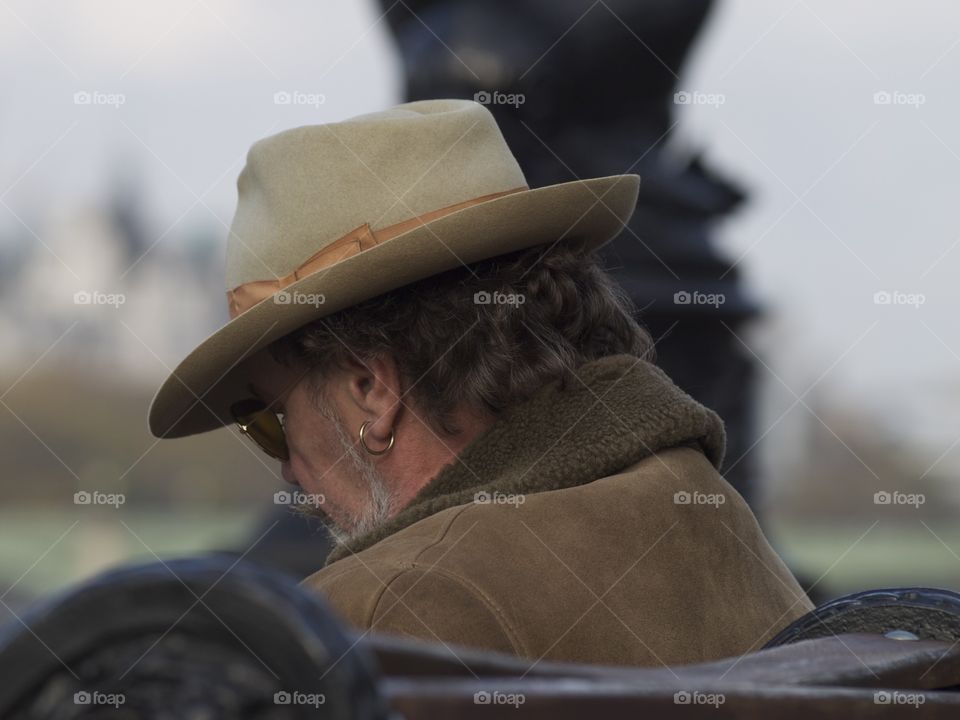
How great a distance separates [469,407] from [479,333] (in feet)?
0.40

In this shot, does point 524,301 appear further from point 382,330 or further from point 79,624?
point 79,624

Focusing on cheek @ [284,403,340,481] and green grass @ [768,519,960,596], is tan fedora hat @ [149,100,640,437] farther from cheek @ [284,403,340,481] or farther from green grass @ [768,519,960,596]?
green grass @ [768,519,960,596]

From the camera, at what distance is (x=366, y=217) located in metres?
2.27

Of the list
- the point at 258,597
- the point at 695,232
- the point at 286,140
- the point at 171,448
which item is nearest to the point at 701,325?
the point at 695,232

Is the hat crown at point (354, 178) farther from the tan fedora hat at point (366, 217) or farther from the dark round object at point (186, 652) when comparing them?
the dark round object at point (186, 652)

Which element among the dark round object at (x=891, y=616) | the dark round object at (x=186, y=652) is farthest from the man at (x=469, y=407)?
the dark round object at (x=186, y=652)

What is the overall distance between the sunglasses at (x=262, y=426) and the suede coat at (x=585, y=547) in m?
0.47

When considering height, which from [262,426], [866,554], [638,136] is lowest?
[866,554]

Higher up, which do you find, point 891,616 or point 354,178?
point 354,178

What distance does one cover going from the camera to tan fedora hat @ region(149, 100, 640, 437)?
214 centimetres

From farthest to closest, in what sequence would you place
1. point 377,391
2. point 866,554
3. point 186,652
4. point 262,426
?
point 866,554, point 262,426, point 377,391, point 186,652

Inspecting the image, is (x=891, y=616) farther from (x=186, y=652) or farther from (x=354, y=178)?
(x=354, y=178)

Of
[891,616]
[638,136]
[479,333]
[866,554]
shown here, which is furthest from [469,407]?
[866,554]

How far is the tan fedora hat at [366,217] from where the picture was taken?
2.14 m
